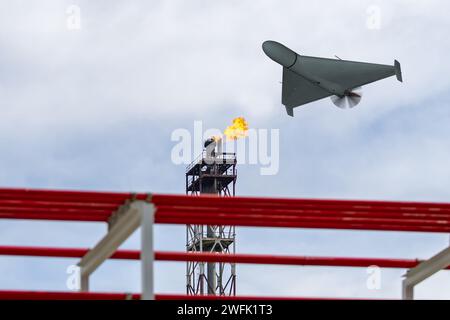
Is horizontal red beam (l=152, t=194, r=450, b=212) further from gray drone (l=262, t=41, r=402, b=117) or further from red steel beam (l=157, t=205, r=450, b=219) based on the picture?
gray drone (l=262, t=41, r=402, b=117)

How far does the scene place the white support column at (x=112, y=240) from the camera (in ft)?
44.3

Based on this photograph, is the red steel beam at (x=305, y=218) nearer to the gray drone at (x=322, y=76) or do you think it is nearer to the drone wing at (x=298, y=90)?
the gray drone at (x=322, y=76)

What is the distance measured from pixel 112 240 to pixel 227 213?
6.13 feet

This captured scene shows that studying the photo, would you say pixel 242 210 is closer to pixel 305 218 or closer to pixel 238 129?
pixel 305 218

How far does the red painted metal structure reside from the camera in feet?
46.1

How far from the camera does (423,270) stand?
1684 centimetres

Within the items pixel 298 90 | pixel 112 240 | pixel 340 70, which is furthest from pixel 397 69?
pixel 112 240

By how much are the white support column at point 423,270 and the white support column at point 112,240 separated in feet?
18.6

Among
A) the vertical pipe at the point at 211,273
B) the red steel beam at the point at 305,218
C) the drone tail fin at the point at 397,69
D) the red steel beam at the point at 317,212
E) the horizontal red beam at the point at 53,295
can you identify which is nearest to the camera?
the red steel beam at the point at 317,212

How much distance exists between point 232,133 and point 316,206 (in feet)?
213

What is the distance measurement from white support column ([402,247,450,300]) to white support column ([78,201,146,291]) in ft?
18.6

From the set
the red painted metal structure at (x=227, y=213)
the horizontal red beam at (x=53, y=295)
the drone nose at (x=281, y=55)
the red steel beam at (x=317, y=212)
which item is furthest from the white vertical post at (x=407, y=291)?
the drone nose at (x=281, y=55)

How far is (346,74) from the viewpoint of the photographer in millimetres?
71125
